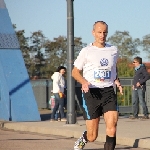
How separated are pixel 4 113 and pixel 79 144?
32.3 ft

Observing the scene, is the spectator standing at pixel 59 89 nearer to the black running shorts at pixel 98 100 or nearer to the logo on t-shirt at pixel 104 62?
the black running shorts at pixel 98 100

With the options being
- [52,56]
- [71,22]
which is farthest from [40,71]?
[71,22]

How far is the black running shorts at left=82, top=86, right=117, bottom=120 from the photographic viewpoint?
31.1 ft

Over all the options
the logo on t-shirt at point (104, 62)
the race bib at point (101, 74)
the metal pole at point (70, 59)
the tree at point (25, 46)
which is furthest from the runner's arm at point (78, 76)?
the tree at point (25, 46)

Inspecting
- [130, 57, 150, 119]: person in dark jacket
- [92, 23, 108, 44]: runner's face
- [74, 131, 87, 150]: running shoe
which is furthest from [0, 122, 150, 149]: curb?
[130, 57, 150, 119]: person in dark jacket

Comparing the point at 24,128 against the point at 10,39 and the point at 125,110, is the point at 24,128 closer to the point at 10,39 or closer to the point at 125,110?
Result: the point at 10,39

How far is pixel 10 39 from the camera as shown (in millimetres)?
20109

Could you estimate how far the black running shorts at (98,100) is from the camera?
947cm

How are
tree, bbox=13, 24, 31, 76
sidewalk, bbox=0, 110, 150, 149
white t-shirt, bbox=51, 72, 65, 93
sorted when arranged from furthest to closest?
tree, bbox=13, 24, 31, 76 → white t-shirt, bbox=51, 72, 65, 93 → sidewalk, bbox=0, 110, 150, 149

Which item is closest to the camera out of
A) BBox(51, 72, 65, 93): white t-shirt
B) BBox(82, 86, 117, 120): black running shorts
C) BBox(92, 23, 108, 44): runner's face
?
BBox(92, 23, 108, 44): runner's face

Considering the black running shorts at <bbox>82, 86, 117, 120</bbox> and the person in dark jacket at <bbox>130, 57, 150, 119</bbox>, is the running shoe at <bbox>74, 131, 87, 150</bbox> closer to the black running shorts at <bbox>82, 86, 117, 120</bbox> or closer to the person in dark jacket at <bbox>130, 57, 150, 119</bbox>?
the black running shorts at <bbox>82, 86, 117, 120</bbox>

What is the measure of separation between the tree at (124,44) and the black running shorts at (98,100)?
4675 centimetres

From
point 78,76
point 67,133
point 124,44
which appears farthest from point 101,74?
point 124,44

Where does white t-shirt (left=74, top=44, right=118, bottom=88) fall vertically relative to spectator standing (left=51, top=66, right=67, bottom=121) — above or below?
above
